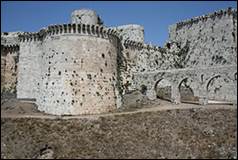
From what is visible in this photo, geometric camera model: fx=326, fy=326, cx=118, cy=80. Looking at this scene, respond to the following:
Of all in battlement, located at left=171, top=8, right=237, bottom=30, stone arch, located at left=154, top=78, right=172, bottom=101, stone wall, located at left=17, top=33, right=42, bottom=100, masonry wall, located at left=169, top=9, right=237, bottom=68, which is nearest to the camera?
stone wall, located at left=17, top=33, right=42, bottom=100

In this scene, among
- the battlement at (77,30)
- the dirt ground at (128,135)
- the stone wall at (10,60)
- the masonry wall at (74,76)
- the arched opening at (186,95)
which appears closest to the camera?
the dirt ground at (128,135)

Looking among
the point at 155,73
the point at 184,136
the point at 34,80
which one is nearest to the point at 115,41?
the point at 155,73

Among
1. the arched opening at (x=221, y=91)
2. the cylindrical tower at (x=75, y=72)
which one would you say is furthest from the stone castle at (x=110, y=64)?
the arched opening at (x=221, y=91)

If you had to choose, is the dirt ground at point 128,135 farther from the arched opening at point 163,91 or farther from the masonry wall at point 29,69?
the arched opening at point 163,91

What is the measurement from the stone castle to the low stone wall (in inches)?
205

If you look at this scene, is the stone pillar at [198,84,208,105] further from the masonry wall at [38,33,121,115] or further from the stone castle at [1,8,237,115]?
the masonry wall at [38,33,121,115]

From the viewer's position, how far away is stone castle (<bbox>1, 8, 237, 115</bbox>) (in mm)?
29859

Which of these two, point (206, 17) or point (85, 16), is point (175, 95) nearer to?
point (85, 16)

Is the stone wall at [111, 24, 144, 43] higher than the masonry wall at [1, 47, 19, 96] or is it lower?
higher

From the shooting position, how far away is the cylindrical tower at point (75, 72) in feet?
96.4

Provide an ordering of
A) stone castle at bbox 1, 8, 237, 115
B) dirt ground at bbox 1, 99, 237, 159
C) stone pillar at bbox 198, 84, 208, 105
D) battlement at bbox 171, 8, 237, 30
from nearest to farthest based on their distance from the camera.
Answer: dirt ground at bbox 1, 99, 237, 159 < stone castle at bbox 1, 8, 237, 115 < stone pillar at bbox 198, 84, 208, 105 < battlement at bbox 171, 8, 237, 30

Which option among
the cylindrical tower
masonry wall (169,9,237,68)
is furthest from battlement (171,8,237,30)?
the cylindrical tower

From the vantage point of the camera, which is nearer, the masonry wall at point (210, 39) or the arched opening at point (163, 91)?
the arched opening at point (163, 91)

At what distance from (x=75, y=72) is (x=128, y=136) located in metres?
9.32
